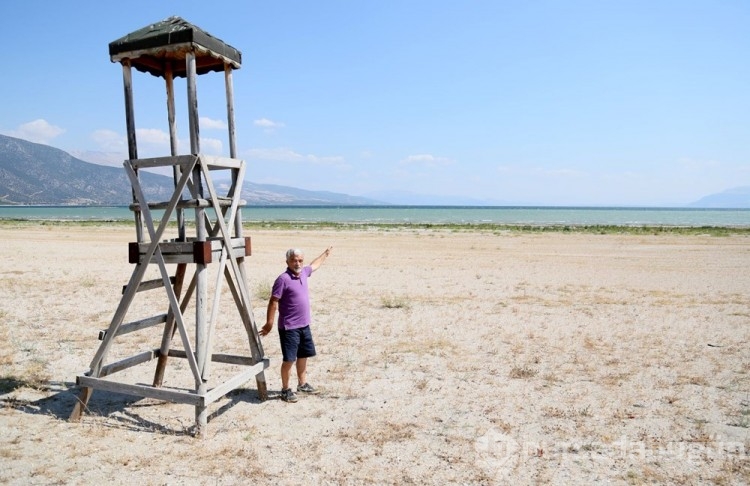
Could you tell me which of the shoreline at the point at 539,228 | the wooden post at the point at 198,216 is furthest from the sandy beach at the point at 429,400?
the shoreline at the point at 539,228

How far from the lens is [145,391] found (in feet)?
17.8

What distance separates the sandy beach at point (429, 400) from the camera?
4.57 m

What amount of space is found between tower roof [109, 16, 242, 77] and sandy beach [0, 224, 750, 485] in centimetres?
413

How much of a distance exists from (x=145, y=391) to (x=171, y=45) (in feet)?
12.3

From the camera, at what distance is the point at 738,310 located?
11.6 m

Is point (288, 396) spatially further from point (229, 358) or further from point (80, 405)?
point (80, 405)

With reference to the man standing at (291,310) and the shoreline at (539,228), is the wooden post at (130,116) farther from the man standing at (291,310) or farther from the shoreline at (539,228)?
the shoreline at (539,228)

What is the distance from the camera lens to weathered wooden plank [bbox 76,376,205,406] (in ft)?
17.1

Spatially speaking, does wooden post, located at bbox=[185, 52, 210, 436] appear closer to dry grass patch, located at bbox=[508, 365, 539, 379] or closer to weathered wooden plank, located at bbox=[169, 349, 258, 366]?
weathered wooden plank, located at bbox=[169, 349, 258, 366]

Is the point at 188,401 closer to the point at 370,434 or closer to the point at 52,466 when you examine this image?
the point at 52,466

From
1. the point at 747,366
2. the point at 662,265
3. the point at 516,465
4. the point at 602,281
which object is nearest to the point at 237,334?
the point at 516,465

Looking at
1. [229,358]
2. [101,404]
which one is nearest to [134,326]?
[101,404]

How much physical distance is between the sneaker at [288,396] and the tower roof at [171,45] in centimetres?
411

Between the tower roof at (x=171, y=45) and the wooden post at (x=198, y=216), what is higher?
the tower roof at (x=171, y=45)
